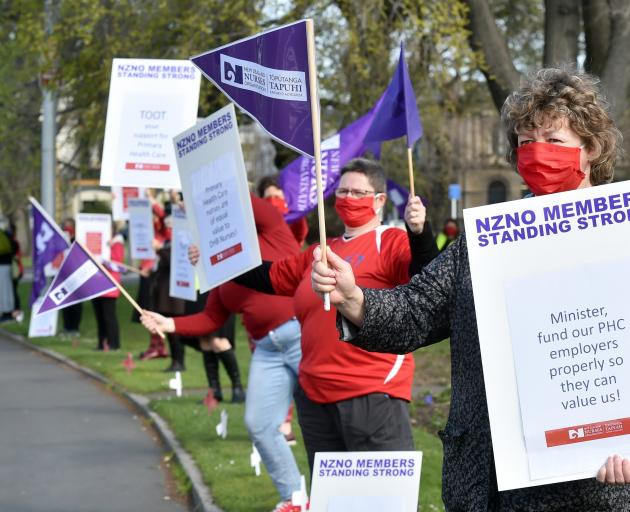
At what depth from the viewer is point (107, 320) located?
1803 cm

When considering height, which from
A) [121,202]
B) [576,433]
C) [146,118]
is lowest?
[576,433]

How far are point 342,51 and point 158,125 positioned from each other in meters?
8.75

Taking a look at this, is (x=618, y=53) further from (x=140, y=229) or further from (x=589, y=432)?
(x=589, y=432)

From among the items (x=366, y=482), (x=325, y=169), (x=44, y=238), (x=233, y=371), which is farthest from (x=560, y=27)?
(x=366, y=482)

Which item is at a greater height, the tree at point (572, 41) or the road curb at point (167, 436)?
the tree at point (572, 41)

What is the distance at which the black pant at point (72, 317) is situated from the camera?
21.0 meters

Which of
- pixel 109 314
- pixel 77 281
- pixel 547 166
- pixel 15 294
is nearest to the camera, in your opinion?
pixel 547 166

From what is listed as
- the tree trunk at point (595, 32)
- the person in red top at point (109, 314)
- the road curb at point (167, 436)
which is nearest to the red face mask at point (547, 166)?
the road curb at point (167, 436)

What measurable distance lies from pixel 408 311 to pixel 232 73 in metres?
1.38

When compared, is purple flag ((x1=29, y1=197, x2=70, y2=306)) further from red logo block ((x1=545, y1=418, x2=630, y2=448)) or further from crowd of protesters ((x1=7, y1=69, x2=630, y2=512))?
red logo block ((x1=545, y1=418, x2=630, y2=448))

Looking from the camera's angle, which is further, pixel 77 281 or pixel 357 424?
pixel 77 281

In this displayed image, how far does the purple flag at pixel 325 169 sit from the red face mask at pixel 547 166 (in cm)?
658

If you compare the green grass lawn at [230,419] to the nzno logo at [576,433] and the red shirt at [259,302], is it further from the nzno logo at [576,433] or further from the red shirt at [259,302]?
the nzno logo at [576,433]

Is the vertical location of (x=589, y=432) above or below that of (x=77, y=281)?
below
